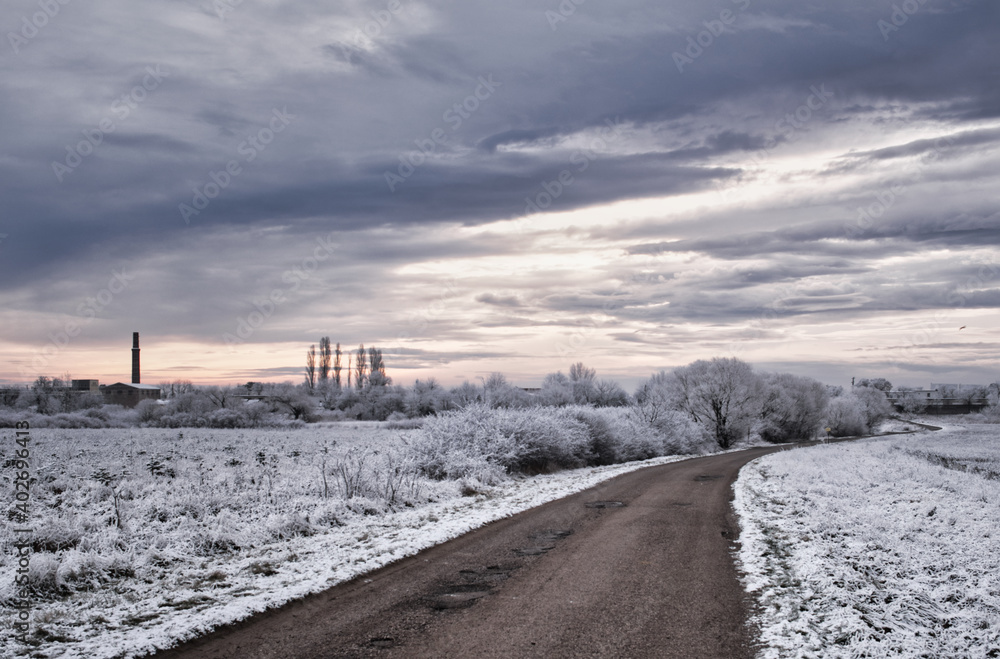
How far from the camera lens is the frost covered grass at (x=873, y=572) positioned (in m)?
5.95

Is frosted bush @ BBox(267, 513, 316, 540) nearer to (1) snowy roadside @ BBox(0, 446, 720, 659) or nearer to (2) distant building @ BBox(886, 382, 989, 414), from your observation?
(1) snowy roadside @ BBox(0, 446, 720, 659)

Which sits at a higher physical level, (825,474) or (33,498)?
(33,498)

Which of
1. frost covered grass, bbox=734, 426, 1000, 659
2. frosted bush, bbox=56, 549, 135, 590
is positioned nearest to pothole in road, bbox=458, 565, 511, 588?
frost covered grass, bbox=734, 426, 1000, 659

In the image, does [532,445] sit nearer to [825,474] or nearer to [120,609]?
[825,474]

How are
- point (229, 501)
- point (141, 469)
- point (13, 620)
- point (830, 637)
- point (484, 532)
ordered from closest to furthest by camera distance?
point (830, 637) → point (13, 620) → point (484, 532) → point (229, 501) → point (141, 469)

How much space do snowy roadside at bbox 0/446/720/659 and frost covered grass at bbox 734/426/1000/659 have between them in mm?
5512

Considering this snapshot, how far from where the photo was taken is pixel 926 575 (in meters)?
8.00

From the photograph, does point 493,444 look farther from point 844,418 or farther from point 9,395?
point 9,395

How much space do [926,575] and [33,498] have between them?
1716cm

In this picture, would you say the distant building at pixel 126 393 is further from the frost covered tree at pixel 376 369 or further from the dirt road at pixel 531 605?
the dirt road at pixel 531 605

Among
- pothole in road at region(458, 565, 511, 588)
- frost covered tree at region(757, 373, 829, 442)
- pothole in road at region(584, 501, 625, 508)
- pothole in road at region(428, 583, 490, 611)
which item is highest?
pothole in road at region(428, 583, 490, 611)

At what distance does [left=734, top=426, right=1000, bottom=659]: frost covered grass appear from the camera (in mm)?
5949

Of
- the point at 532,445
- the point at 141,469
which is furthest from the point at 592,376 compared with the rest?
the point at 141,469

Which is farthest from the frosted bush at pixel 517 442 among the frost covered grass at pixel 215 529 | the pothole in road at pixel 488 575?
the pothole in road at pixel 488 575
